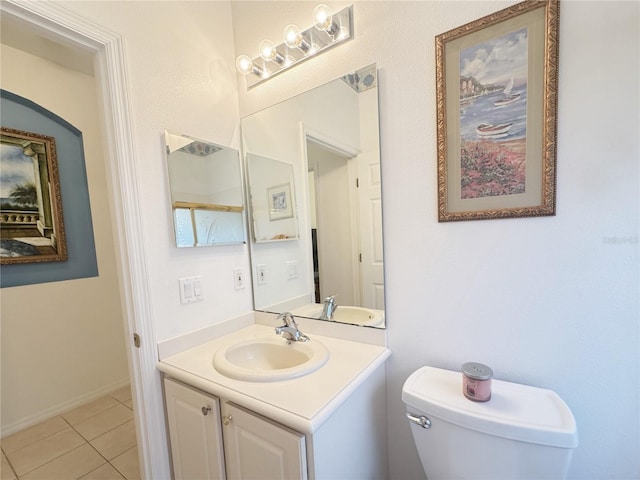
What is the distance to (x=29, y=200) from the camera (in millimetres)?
1892

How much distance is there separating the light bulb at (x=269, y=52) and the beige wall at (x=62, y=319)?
1791 mm

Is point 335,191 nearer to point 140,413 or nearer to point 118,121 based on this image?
point 118,121

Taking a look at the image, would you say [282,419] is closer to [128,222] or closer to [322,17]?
[128,222]

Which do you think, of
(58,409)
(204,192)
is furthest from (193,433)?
(58,409)

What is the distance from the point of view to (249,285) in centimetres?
153

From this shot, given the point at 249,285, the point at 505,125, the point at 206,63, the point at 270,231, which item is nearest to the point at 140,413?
the point at 249,285

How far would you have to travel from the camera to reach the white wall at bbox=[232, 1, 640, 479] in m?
0.77

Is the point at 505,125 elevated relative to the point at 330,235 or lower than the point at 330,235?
elevated

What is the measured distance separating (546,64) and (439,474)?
Result: 4.27ft

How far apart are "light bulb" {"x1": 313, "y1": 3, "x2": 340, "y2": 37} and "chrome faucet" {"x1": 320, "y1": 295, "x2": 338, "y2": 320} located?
1.16 m

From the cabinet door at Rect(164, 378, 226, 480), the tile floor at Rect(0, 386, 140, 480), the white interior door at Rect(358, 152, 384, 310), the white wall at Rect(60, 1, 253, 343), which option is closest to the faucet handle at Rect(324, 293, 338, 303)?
the white interior door at Rect(358, 152, 384, 310)

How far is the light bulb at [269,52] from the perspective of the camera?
1.28m

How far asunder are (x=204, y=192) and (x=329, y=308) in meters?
0.81

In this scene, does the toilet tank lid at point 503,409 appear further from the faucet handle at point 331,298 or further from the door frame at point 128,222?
the door frame at point 128,222
